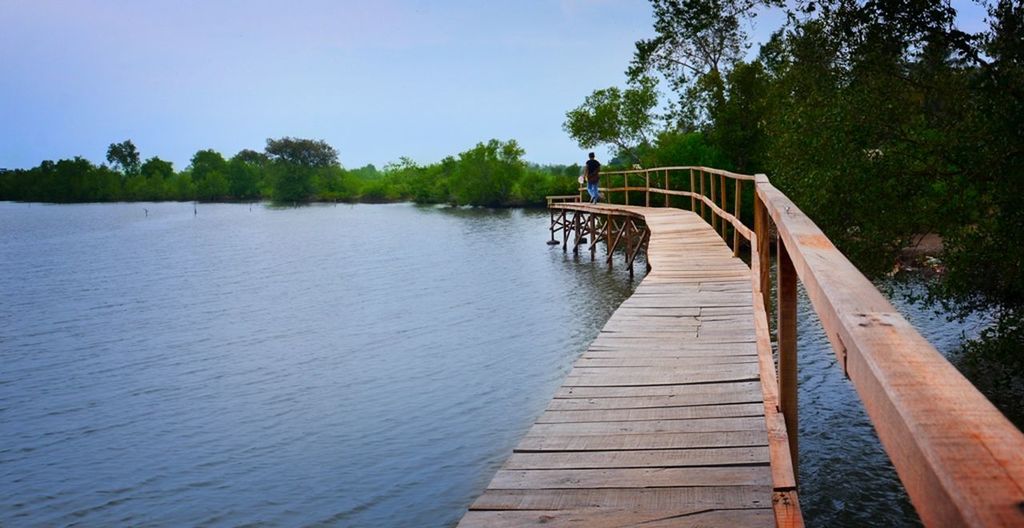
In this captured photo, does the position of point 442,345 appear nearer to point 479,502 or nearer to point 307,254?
point 479,502

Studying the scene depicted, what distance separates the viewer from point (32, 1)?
54.8 metres

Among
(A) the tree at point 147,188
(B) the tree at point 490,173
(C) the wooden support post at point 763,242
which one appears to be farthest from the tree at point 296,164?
(C) the wooden support post at point 763,242

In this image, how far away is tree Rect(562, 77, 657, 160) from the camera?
59.7 metres

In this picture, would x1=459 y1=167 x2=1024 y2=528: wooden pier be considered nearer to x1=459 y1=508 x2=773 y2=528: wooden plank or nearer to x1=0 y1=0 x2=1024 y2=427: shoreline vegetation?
x1=459 y1=508 x2=773 y2=528: wooden plank

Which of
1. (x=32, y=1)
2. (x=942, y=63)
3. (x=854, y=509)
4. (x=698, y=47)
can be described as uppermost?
(x=32, y=1)

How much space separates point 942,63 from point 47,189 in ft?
544

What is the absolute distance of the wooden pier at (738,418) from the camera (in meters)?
0.93

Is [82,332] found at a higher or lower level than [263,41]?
lower

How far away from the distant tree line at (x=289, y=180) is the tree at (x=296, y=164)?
150mm

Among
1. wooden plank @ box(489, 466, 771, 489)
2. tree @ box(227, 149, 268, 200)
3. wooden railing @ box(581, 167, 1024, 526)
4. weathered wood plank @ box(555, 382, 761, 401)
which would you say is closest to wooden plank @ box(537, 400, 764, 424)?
weathered wood plank @ box(555, 382, 761, 401)

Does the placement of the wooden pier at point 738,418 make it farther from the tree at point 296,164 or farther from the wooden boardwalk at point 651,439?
the tree at point 296,164

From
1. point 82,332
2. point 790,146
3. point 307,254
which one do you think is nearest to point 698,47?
point 307,254

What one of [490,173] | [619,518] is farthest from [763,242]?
[490,173]

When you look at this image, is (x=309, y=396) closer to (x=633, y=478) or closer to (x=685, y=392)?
(x=685, y=392)
